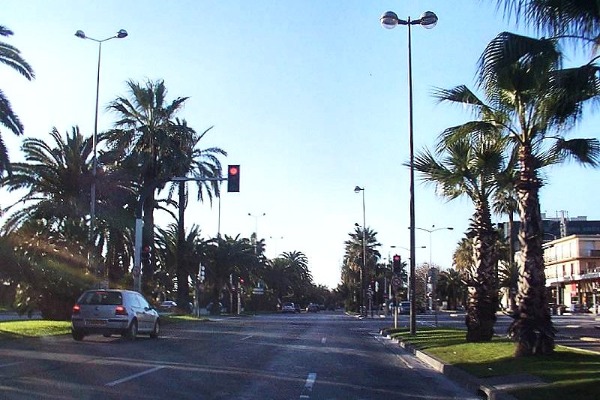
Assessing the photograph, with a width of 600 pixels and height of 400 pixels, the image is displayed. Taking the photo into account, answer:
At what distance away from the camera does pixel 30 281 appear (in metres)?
28.1

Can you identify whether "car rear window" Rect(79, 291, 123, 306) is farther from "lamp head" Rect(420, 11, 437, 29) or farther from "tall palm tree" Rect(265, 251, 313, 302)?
"tall palm tree" Rect(265, 251, 313, 302)

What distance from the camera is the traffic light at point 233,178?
2619 cm

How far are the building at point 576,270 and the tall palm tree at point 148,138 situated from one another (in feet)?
164

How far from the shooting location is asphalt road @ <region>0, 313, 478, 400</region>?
11836mm

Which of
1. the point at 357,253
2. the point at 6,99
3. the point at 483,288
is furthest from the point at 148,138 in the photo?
the point at 357,253

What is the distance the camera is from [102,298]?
23.5m

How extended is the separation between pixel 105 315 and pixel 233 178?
6.71 metres

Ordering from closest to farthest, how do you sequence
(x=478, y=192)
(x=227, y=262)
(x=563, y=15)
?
1. (x=563, y=15)
2. (x=478, y=192)
3. (x=227, y=262)

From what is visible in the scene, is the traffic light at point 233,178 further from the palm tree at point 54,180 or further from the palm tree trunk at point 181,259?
the palm tree trunk at point 181,259

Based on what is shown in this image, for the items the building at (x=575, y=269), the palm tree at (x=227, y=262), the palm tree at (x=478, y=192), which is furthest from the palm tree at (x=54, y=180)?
the building at (x=575, y=269)

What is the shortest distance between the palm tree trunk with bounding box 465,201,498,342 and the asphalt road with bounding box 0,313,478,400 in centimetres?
242

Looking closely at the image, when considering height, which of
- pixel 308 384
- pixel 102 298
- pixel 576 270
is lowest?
pixel 308 384

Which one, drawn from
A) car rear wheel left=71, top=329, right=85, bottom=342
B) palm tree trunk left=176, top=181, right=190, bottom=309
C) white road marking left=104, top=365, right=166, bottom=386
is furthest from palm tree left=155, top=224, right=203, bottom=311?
white road marking left=104, top=365, right=166, bottom=386

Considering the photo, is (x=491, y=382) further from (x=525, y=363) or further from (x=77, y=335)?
(x=77, y=335)
